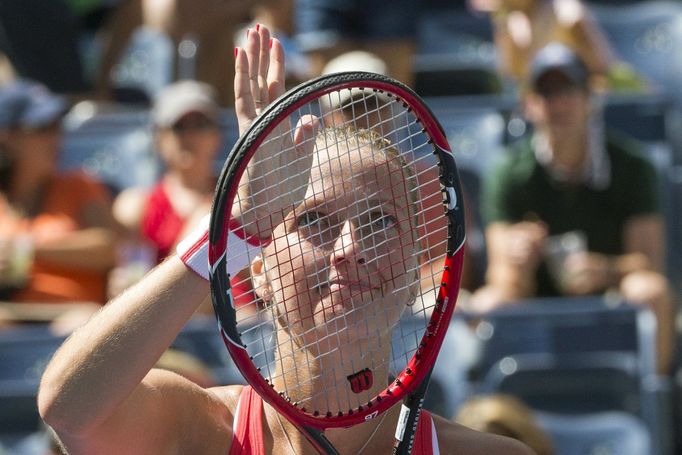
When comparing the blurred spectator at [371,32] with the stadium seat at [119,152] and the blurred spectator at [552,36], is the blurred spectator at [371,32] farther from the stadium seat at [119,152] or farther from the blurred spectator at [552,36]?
the stadium seat at [119,152]

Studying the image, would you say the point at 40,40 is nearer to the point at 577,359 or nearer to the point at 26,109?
the point at 26,109

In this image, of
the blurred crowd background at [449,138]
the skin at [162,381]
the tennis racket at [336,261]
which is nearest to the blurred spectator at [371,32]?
the blurred crowd background at [449,138]

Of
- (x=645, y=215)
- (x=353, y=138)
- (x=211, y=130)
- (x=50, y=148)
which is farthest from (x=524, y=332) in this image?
(x=353, y=138)

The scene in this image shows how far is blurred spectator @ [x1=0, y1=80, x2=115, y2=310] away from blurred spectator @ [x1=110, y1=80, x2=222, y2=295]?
0.11 m

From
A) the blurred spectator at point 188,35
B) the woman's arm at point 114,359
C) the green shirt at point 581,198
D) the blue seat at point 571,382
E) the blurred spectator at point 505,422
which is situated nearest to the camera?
the woman's arm at point 114,359

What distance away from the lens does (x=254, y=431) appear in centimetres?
214

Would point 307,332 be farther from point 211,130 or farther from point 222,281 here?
point 211,130

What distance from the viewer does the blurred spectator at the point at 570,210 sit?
15.7 ft

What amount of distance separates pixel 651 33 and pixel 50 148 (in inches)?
128

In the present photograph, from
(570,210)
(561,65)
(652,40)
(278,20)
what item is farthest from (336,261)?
(652,40)

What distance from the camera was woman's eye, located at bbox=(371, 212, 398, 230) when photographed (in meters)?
2.13

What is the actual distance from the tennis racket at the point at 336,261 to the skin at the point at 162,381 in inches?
0.4

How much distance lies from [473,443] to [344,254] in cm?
43

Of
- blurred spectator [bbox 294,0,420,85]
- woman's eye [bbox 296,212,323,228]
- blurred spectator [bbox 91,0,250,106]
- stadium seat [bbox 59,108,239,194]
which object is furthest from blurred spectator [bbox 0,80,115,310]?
woman's eye [bbox 296,212,323,228]
